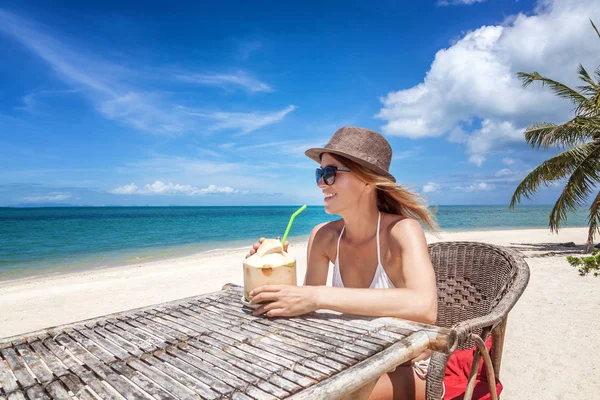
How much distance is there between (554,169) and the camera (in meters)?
9.64

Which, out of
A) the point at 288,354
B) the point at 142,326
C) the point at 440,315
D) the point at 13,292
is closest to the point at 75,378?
the point at 142,326

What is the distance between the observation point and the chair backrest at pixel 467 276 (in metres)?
2.02

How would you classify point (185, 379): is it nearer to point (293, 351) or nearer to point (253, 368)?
point (253, 368)

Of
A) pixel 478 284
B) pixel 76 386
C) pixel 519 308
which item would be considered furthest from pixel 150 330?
pixel 519 308

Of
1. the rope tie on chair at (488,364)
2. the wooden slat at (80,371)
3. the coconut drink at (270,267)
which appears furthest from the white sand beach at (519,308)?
the wooden slat at (80,371)

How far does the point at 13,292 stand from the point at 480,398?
343 inches

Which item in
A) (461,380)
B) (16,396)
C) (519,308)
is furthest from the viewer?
(519,308)

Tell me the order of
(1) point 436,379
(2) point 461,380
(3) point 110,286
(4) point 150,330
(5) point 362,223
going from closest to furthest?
(1) point 436,379 < (4) point 150,330 < (2) point 461,380 < (5) point 362,223 < (3) point 110,286

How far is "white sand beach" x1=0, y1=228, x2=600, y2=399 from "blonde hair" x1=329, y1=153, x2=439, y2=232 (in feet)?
5.41

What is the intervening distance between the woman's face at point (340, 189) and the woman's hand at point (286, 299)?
57 centimetres

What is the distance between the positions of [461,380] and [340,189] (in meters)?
1.06

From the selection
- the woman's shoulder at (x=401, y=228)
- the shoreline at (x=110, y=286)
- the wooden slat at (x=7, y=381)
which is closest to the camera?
the wooden slat at (x=7, y=381)

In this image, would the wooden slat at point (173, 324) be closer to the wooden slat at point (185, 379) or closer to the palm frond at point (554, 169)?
the wooden slat at point (185, 379)

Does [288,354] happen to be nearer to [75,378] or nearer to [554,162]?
[75,378]
